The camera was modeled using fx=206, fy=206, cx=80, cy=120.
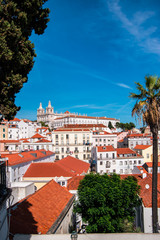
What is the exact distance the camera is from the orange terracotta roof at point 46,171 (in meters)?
25.5

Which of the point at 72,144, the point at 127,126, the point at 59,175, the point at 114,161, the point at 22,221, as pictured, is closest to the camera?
the point at 22,221

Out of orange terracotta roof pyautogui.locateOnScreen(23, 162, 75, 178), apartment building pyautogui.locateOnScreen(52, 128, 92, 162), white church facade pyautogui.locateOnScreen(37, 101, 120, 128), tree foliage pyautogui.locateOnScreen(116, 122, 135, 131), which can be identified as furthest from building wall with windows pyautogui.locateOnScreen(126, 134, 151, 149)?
white church facade pyautogui.locateOnScreen(37, 101, 120, 128)

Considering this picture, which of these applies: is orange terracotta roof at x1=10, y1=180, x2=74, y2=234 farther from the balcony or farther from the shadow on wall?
the balcony

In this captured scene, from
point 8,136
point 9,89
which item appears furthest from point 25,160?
point 8,136

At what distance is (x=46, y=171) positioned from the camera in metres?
25.9

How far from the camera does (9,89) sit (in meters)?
6.59

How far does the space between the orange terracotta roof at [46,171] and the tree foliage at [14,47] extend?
1953 centimetres

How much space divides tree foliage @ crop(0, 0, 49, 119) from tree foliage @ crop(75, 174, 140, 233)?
816 cm

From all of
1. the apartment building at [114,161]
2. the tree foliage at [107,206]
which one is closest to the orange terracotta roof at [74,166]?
the apartment building at [114,161]

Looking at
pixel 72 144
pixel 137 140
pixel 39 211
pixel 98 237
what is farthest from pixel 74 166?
pixel 137 140

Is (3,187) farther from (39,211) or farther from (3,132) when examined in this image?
(3,132)

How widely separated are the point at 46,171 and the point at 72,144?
37735 mm

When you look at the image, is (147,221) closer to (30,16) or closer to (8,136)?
(30,16)

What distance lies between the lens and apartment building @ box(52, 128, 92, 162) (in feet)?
206
